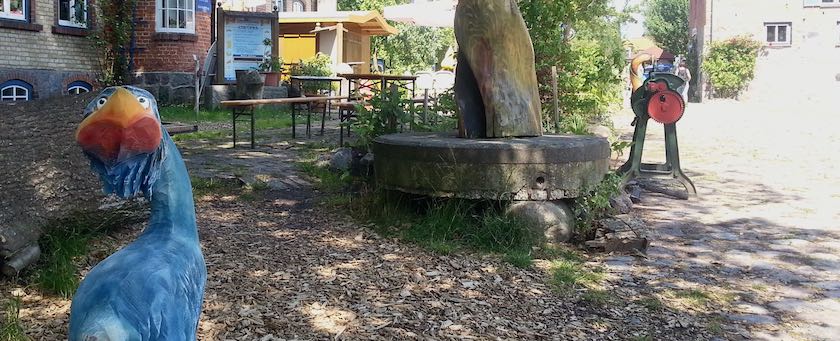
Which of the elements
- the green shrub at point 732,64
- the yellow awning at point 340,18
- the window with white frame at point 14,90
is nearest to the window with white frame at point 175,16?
the window with white frame at point 14,90

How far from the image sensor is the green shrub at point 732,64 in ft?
101

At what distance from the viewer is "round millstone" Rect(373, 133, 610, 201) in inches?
223

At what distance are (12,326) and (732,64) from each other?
30902 mm

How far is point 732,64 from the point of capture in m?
31.0

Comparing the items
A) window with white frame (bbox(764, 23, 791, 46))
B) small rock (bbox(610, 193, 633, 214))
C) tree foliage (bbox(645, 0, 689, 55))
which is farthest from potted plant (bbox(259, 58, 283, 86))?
tree foliage (bbox(645, 0, 689, 55))

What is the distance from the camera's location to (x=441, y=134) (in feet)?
23.1

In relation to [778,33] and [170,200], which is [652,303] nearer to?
[170,200]

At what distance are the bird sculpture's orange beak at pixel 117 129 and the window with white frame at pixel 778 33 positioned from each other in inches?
1323

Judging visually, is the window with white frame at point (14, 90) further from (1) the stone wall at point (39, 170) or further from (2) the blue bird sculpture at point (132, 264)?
(2) the blue bird sculpture at point (132, 264)

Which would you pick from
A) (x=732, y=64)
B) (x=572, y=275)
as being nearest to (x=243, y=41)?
(x=572, y=275)

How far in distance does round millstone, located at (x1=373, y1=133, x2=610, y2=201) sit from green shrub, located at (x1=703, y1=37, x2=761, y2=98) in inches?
1069

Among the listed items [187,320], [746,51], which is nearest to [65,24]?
[187,320]

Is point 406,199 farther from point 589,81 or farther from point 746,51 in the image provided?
point 746,51

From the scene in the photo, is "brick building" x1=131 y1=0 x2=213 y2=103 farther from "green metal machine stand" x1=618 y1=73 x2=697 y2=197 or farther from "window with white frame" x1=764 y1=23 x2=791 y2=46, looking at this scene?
"window with white frame" x1=764 y1=23 x2=791 y2=46
